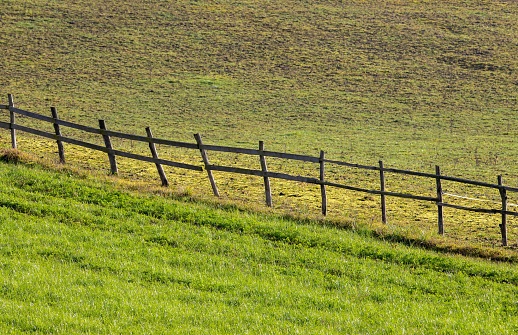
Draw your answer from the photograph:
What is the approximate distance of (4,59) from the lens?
44.2 m

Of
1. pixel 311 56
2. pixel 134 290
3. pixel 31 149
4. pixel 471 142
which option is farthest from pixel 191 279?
pixel 311 56

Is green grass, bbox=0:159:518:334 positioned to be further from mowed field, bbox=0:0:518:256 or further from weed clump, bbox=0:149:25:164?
weed clump, bbox=0:149:25:164

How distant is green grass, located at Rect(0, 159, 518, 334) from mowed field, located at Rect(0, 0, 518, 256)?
1795 millimetres

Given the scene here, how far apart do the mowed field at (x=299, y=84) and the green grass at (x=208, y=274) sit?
1.79 m

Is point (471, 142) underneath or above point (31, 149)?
underneath

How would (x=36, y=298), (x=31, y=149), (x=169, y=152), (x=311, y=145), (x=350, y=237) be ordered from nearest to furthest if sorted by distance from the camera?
(x=36, y=298)
(x=350, y=237)
(x=31, y=149)
(x=169, y=152)
(x=311, y=145)

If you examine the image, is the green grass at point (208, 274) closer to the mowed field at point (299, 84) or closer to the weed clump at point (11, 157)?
the mowed field at point (299, 84)

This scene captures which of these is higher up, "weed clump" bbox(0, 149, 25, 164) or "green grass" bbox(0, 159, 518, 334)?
"weed clump" bbox(0, 149, 25, 164)

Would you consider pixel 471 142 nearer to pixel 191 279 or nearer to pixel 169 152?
pixel 169 152

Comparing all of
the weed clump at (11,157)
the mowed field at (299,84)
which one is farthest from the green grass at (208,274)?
the weed clump at (11,157)

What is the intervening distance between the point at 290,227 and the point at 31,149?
11497 mm

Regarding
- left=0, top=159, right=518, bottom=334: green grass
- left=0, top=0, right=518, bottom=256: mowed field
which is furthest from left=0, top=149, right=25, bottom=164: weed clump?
left=0, top=159, right=518, bottom=334: green grass

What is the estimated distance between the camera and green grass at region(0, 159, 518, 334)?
10.7 metres

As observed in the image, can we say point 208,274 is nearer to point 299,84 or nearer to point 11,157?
point 11,157
